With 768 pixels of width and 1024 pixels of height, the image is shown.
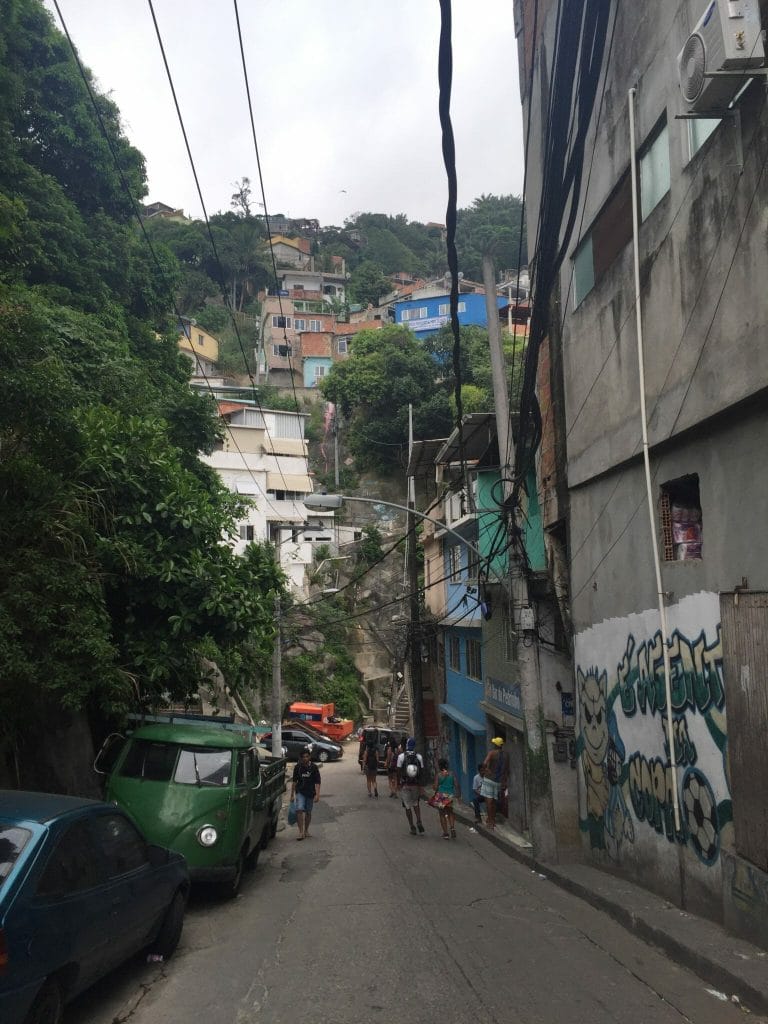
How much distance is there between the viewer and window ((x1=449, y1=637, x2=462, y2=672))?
28.8m

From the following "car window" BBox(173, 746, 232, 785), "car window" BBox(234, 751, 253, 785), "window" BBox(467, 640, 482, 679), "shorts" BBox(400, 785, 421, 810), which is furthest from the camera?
"window" BBox(467, 640, 482, 679)

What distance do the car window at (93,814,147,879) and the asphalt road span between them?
89 centimetres

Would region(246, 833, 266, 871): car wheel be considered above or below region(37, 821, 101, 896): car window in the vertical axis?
below

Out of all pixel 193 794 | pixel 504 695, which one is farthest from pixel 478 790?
pixel 193 794

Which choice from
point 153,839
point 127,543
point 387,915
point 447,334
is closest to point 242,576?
point 127,543

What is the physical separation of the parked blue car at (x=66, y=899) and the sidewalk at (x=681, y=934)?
4.33 metres

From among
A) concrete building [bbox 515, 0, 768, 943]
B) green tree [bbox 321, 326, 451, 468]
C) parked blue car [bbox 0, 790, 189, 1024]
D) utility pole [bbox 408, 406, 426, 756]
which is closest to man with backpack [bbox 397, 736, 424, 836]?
concrete building [bbox 515, 0, 768, 943]

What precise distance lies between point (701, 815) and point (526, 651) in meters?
5.06

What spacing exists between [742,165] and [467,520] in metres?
18.6

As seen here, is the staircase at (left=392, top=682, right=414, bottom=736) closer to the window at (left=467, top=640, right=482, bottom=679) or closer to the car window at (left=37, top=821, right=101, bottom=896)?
the window at (left=467, top=640, right=482, bottom=679)

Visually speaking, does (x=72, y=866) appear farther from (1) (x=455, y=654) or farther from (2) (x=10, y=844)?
(1) (x=455, y=654)

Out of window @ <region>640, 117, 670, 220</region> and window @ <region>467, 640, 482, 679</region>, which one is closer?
window @ <region>640, 117, 670, 220</region>

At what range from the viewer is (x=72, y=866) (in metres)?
5.61

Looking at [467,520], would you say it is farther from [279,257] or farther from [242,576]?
[279,257]
